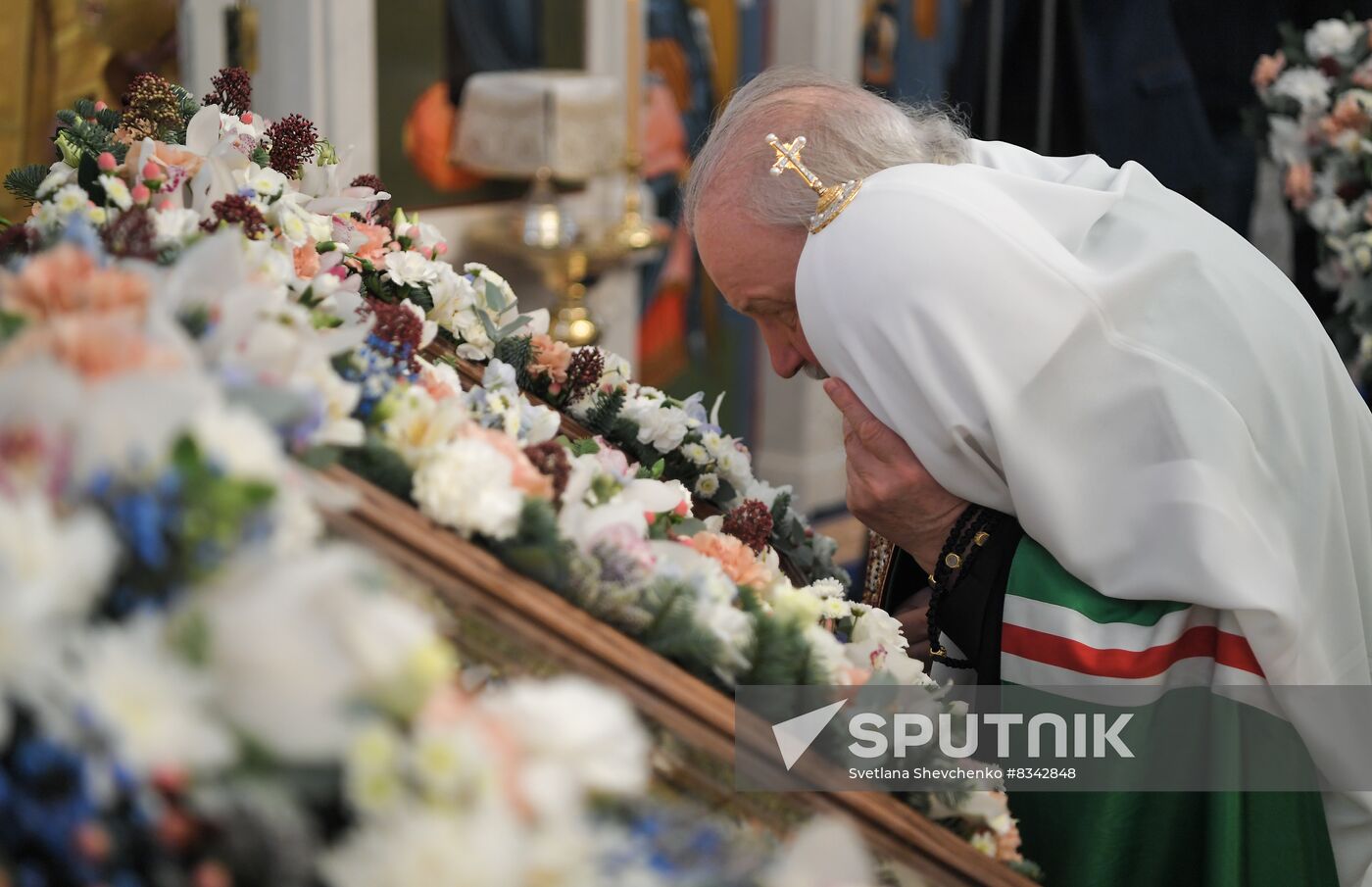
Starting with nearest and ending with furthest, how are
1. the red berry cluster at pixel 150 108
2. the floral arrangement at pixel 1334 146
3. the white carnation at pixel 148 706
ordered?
the white carnation at pixel 148 706 < the red berry cluster at pixel 150 108 < the floral arrangement at pixel 1334 146

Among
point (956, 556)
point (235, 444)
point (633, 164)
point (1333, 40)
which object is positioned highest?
point (1333, 40)

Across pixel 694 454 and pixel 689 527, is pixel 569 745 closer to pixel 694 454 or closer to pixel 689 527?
pixel 689 527

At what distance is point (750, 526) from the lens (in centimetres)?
134

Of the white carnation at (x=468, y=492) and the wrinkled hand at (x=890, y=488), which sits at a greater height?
the white carnation at (x=468, y=492)

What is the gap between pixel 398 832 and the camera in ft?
1.85

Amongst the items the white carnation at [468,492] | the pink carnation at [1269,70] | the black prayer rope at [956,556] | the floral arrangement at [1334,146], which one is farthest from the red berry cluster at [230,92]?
the pink carnation at [1269,70]

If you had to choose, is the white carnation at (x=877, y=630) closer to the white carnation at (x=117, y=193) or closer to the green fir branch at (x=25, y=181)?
the white carnation at (x=117, y=193)

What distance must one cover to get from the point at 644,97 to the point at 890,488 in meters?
4.41

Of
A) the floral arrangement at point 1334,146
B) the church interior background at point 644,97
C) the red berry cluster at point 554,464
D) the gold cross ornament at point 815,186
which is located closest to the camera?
the red berry cluster at point 554,464

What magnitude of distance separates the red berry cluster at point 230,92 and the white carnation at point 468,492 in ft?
2.01

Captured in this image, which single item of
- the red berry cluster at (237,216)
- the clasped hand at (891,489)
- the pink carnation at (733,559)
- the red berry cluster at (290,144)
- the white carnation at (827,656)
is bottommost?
the clasped hand at (891,489)

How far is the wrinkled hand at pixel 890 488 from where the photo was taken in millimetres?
1712

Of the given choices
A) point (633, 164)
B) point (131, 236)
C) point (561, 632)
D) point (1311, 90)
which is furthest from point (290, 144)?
point (633, 164)

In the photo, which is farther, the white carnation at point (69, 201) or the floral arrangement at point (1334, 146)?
the floral arrangement at point (1334, 146)
